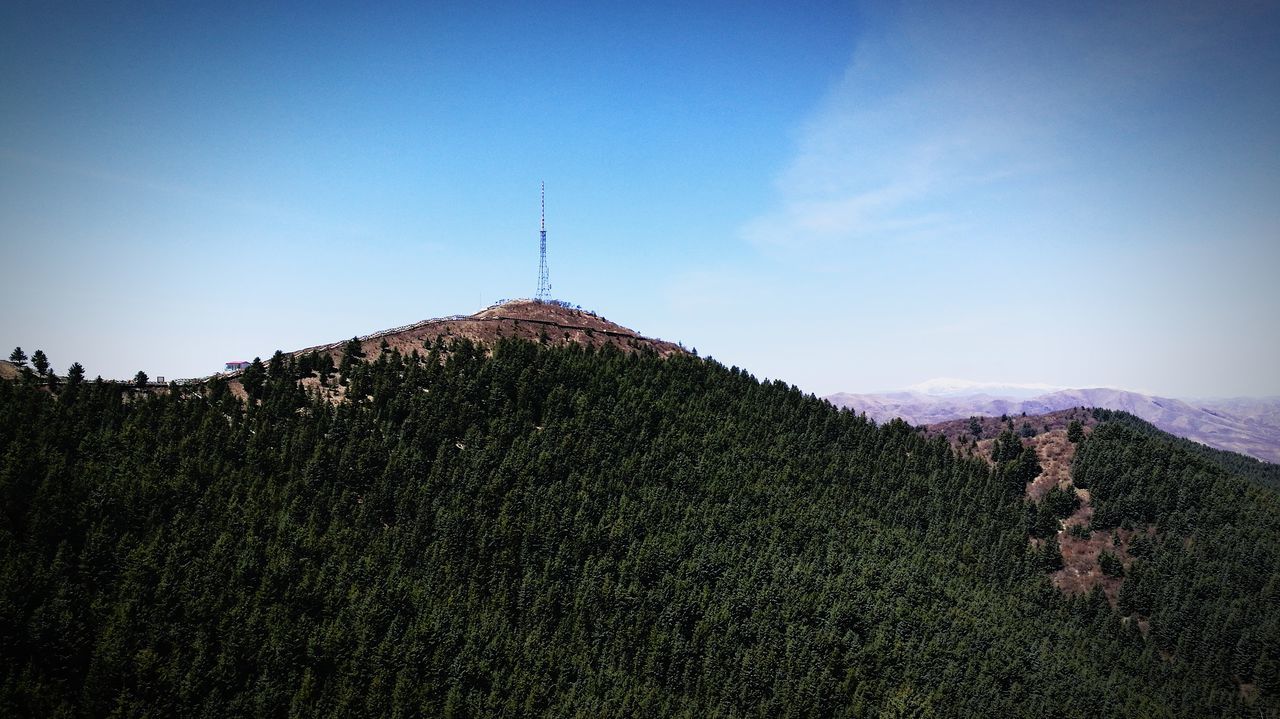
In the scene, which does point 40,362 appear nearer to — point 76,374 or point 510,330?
point 76,374

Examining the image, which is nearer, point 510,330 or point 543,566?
point 543,566

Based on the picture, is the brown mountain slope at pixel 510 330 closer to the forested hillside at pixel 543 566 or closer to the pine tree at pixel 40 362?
the forested hillside at pixel 543 566

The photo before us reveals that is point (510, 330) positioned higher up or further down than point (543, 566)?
higher up

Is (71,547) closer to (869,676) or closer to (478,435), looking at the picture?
(478,435)

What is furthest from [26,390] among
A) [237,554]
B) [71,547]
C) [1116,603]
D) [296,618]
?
[1116,603]

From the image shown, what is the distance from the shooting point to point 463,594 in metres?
111

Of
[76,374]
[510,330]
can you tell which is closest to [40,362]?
[76,374]

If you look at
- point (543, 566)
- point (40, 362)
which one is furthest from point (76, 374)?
point (543, 566)

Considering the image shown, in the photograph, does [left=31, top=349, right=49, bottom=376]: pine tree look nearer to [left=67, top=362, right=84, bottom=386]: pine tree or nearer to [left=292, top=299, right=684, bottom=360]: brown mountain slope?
[left=67, top=362, right=84, bottom=386]: pine tree

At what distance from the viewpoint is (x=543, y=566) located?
120 metres

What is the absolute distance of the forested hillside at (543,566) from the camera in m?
86.6

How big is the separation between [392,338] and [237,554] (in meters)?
65.9

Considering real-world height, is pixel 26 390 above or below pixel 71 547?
above

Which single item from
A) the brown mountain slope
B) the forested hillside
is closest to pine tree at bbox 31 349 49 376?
the forested hillside
